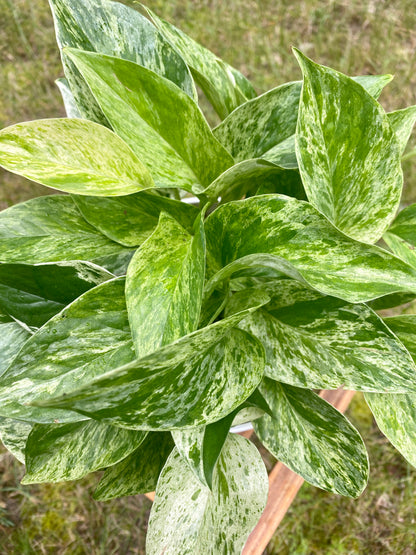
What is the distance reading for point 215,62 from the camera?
0.52 m

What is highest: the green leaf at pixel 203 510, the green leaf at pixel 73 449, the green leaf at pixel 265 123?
the green leaf at pixel 265 123

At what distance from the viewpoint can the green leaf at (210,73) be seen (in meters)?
0.48

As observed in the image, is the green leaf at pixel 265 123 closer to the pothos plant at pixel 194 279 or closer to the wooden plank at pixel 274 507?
the pothos plant at pixel 194 279

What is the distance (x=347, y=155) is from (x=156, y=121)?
146mm

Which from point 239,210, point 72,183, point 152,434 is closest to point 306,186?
point 239,210

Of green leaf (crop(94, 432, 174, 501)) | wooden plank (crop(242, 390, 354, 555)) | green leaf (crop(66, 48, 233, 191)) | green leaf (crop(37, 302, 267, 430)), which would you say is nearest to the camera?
green leaf (crop(37, 302, 267, 430))

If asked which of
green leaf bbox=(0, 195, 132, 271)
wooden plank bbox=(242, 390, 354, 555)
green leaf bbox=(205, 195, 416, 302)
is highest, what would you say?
green leaf bbox=(205, 195, 416, 302)

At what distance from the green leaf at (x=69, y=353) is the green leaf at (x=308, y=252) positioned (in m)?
0.08

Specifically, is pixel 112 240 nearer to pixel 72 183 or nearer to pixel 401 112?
pixel 72 183

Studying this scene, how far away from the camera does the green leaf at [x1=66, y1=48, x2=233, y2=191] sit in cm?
39

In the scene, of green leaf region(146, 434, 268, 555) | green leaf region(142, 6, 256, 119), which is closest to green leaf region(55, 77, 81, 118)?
green leaf region(142, 6, 256, 119)

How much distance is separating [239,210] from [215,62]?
21 cm

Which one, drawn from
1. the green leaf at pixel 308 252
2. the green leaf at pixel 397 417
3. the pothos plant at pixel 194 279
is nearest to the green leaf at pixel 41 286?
the pothos plant at pixel 194 279

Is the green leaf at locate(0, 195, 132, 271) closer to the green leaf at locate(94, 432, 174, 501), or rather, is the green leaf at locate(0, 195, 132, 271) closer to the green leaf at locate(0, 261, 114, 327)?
the green leaf at locate(0, 261, 114, 327)
